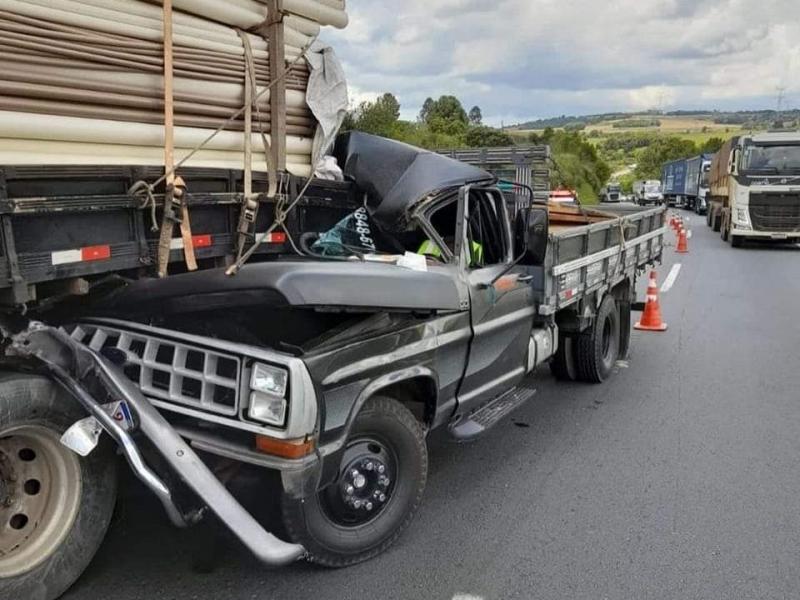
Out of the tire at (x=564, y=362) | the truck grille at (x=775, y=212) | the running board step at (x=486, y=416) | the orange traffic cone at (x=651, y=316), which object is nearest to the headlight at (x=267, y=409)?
the running board step at (x=486, y=416)

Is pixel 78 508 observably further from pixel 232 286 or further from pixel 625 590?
pixel 625 590

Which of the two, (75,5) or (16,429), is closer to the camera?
(16,429)

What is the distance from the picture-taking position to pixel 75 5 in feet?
9.86

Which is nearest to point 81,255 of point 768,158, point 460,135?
point 768,158

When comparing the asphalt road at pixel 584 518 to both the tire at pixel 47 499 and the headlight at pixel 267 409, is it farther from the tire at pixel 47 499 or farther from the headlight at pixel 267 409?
the headlight at pixel 267 409

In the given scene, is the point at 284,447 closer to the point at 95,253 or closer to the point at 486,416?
the point at 95,253

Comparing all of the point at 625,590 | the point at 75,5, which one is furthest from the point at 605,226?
the point at 75,5

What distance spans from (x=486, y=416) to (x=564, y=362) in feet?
7.57

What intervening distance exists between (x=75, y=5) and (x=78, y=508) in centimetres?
213

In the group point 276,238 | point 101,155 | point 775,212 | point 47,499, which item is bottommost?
point 775,212

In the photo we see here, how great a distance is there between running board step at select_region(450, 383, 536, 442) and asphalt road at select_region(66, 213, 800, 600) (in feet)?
1.24

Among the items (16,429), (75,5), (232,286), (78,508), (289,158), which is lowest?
(78,508)

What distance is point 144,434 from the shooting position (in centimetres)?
298

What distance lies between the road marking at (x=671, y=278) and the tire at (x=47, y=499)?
11.0 meters
